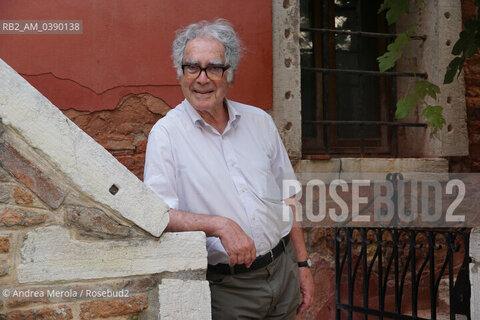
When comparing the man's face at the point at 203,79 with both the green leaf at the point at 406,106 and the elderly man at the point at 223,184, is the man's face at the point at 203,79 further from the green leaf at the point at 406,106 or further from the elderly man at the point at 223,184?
the green leaf at the point at 406,106

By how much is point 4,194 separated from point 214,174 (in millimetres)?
735

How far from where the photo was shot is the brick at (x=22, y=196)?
192cm

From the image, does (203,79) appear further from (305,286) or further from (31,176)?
(305,286)

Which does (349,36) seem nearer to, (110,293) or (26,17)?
(26,17)

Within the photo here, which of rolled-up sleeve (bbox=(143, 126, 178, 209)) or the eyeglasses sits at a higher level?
the eyeglasses

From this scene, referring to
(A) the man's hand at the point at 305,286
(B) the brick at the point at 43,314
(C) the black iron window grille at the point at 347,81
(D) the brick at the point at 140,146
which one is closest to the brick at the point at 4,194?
(B) the brick at the point at 43,314

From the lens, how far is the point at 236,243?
1.99 m

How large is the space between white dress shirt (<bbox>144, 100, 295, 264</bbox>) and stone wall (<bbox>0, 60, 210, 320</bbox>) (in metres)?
0.10

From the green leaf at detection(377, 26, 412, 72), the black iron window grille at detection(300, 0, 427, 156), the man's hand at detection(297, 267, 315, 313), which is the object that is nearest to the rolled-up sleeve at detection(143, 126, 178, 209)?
the man's hand at detection(297, 267, 315, 313)

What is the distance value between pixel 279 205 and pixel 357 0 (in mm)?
2746

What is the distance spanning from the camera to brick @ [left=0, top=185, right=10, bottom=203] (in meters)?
1.90

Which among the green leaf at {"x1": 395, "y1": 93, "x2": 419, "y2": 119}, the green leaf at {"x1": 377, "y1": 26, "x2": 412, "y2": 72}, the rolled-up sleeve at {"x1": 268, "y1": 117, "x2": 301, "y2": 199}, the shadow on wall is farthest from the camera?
the shadow on wall

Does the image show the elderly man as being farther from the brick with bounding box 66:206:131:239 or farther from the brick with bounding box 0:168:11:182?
the brick with bounding box 0:168:11:182

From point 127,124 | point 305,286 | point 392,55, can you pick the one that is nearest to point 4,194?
point 305,286
